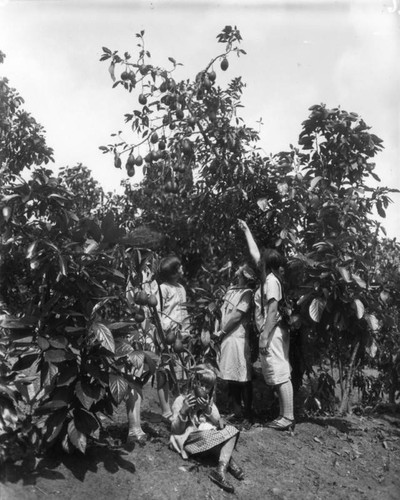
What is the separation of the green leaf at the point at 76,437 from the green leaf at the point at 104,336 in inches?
19.4

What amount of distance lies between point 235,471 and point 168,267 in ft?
4.65

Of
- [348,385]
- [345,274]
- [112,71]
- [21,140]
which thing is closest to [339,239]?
[345,274]

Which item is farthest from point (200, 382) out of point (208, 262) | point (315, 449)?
point (208, 262)

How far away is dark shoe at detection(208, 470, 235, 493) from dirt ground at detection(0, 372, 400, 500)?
0.12 ft

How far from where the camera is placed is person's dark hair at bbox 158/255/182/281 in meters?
3.95

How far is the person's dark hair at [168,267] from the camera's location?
395 centimetres

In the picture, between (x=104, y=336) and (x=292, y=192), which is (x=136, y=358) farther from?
(x=292, y=192)

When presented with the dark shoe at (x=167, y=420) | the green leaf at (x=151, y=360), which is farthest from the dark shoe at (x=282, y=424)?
the green leaf at (x=151, y=360)

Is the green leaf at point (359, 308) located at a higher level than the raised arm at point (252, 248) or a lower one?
lower

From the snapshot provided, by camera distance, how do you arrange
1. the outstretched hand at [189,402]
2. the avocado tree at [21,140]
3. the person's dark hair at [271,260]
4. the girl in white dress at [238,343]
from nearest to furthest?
1. the outstretched hand at [189,402]
2. the person's dark hair at [271,260]
3. the girl in white dress at [238,343]
4. the avocado tree at [21,140]

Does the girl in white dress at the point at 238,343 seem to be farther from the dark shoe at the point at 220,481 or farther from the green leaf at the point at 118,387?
the green leaf at the point at 118,387

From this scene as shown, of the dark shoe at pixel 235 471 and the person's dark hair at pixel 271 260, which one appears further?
the person's dark hair at pixel 271 260

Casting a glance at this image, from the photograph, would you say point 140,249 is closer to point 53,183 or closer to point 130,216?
point 53,183

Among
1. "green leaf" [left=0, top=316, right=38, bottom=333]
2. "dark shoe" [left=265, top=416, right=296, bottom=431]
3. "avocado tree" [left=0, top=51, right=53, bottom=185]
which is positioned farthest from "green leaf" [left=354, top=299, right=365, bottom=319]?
"avocado tree" [left=0, top=51, right=53, bottom=185]
